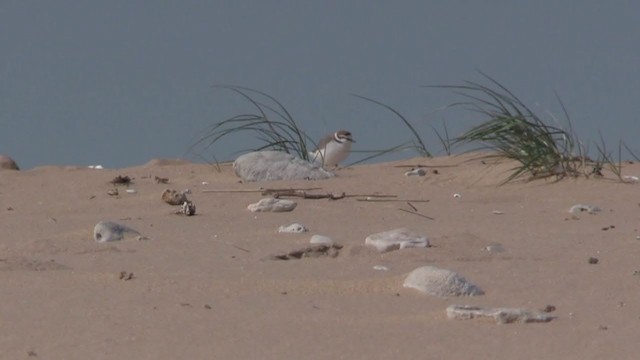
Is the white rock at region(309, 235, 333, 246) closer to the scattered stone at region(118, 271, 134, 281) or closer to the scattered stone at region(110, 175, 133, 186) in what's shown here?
the scattered stone at region(118, 271, 134, 281)

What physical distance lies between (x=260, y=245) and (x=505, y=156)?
2500 mm

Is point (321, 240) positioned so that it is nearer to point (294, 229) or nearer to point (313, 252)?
point (313, 252)

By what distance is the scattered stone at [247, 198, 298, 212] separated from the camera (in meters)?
5.63

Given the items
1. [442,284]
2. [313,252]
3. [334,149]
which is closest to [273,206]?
[313,252]

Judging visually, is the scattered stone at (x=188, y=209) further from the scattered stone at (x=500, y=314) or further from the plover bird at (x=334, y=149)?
the plover bird at (x=334, y=149)

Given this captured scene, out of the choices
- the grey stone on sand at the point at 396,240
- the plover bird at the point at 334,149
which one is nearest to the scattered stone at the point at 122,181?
the plover bird at the point at 334,149

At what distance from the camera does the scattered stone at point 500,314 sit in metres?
3.29

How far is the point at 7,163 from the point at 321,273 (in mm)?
4535

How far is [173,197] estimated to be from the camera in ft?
19.6

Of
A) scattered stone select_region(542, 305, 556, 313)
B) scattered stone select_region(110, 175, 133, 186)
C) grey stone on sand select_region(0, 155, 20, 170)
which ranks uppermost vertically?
grey stone on sand select_region(0, 155, 20, 170)

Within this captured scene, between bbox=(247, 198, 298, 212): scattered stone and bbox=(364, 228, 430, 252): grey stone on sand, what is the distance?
105cm

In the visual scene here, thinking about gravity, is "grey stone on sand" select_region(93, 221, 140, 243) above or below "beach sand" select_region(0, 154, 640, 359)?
above

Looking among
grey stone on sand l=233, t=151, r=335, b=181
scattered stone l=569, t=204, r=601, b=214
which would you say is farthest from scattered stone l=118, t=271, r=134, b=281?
grey stone on sand l=233, t=151, r=335, b=181

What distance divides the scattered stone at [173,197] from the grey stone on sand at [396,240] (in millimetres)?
1532
